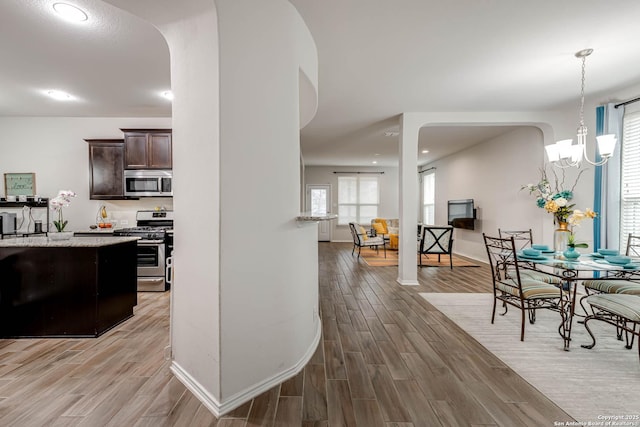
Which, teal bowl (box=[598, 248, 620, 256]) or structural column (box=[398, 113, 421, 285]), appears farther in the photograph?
structural column (box=[398, 113, 421, 285])

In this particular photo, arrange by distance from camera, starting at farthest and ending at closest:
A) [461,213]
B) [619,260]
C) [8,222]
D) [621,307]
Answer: [461,213]
[8,222]
[619,260]
[621,307]

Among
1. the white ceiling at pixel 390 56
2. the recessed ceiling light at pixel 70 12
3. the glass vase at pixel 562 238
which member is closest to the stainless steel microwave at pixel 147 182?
the white ceiling at pixel 390 56

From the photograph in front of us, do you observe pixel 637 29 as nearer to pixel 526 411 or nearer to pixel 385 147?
pixel 526 411

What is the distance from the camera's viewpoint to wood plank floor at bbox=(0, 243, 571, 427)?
158 cm

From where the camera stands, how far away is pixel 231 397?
1.63 metres

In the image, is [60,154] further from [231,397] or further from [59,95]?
[231,397]

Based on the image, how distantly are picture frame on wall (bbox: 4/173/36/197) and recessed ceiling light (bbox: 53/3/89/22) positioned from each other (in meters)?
3.72

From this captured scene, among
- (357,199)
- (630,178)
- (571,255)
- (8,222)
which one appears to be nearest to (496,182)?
(630,178)

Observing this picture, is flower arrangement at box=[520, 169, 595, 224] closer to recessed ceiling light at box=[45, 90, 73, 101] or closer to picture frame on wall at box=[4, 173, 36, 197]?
recessed ceiling light at box=[45, 90, 73, 101]

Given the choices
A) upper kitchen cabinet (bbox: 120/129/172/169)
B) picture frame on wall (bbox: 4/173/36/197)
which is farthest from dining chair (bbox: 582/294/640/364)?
picture frame on wall (bbox: 4/173/36/197)

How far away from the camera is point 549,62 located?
2.93 meters

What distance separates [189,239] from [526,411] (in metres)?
2.29

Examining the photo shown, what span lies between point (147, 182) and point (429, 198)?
314 inches

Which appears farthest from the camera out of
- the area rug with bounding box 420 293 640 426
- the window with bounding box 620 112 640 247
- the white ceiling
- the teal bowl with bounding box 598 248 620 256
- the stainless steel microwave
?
the stainless steel microwave
